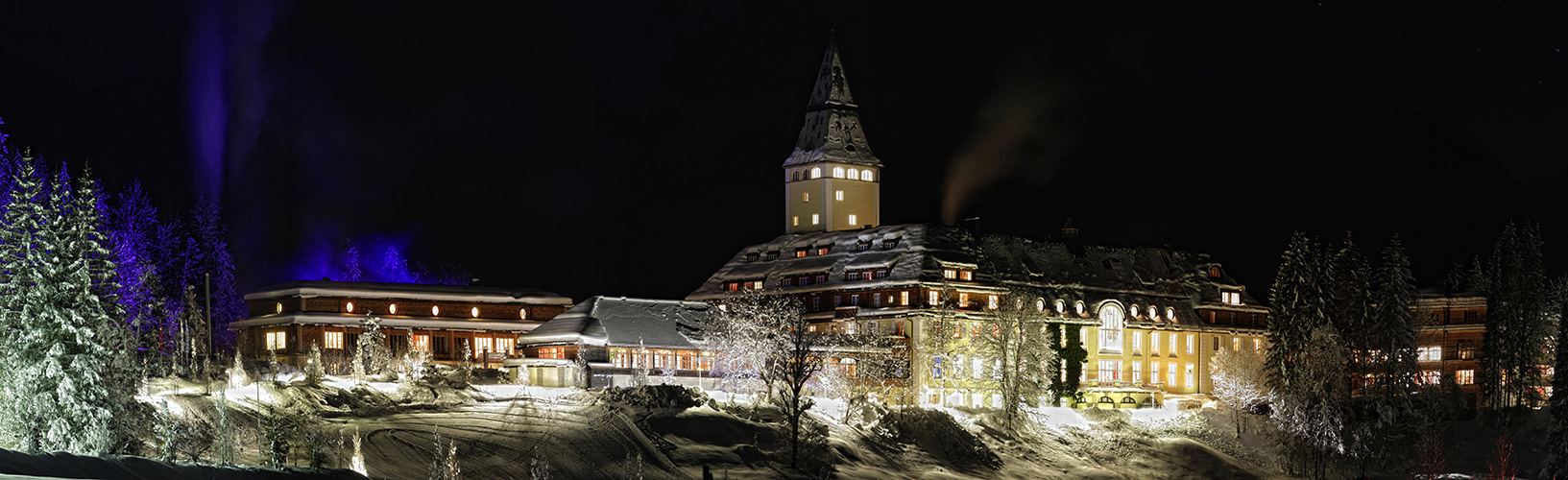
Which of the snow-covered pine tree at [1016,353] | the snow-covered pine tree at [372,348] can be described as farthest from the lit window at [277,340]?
the snow-covered pine tree at [1016,353]

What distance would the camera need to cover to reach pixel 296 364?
105 m

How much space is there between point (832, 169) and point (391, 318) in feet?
116

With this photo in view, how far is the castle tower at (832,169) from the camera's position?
125 m

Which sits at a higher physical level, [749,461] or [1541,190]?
[1541,190]

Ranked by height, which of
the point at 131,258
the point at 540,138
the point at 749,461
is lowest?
the point at 749,461

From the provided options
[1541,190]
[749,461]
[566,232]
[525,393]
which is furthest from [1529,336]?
[1541,190]

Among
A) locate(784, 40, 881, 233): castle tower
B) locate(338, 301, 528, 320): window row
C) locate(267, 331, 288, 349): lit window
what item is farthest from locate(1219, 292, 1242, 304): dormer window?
locate(267, 331, 288, 349): lit window

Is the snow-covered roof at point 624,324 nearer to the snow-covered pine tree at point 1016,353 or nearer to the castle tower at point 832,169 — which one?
the snow-covered pine tree at point 1016,353

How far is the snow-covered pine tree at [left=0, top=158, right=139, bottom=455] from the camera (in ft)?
181

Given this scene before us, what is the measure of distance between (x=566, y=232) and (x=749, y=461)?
9445 centimetres

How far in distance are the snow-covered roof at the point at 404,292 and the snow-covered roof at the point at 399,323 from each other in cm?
149

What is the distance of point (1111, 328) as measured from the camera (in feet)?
361

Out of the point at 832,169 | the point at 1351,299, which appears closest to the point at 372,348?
the point at 832,169

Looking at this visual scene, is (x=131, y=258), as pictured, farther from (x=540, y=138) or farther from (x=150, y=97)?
(x=540, y=138)
